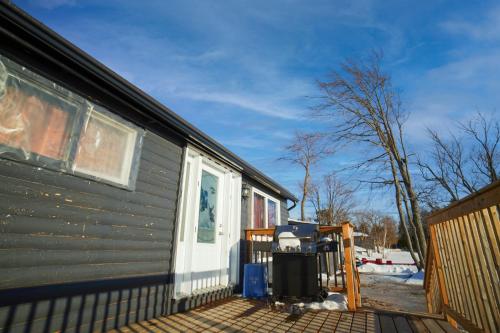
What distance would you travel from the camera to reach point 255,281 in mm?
4145

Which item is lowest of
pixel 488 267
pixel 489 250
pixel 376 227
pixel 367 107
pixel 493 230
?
pixel 488 267

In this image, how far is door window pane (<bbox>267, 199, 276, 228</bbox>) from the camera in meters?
6.91

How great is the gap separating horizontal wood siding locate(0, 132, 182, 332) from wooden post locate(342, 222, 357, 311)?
2.50m

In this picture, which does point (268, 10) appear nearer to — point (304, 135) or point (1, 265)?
point (1, 265)

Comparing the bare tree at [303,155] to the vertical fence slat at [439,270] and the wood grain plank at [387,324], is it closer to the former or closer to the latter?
the vertical fence slat at [439,270]

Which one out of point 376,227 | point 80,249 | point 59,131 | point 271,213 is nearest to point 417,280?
point 271,213

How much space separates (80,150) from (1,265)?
110 cm

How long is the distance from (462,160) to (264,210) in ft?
43.7

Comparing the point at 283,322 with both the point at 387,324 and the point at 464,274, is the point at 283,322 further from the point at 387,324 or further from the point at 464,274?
the point at 464,274

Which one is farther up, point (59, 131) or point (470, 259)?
point (59, 131)

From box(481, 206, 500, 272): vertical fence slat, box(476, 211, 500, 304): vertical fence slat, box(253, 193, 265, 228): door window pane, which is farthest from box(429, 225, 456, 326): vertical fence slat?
box(253, 193, 265, 228): door window pane

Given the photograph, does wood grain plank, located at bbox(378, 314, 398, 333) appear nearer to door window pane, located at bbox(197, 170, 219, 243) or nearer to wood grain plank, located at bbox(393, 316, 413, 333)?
wood grain plank, located at bbox(393, 316, 413, 333)

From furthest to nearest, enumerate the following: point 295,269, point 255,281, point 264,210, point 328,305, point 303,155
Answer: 1. point 303,155
2. point 264,210
3. point 255,281
4. point 328,305
5. point 295,269

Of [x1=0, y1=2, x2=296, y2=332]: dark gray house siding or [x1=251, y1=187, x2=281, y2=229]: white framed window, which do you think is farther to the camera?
[x1=251, y1=187, x2=281, y2=229]: white framed window
